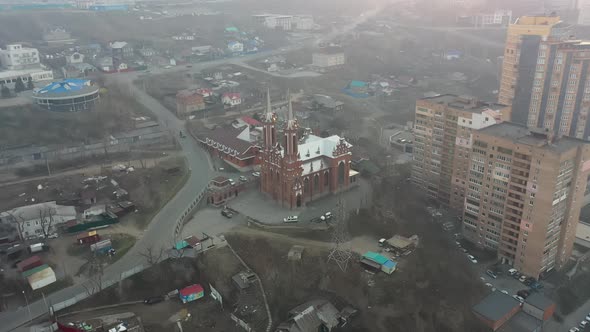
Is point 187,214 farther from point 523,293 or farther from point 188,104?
point 188,104

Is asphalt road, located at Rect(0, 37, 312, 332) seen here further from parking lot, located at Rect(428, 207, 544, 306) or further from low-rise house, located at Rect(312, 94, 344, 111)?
low-rise house, located at Rect(312, 94, 344, 111)

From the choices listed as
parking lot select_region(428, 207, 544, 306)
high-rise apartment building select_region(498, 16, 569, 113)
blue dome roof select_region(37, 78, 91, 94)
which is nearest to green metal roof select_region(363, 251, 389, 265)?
parking lot select_region(428, 207, 544, 306)

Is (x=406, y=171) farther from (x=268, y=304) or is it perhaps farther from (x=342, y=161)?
(x=268, y=304)

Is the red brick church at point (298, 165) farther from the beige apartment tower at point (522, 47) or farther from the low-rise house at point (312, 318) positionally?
the beige apartment tower at point (522, 47)

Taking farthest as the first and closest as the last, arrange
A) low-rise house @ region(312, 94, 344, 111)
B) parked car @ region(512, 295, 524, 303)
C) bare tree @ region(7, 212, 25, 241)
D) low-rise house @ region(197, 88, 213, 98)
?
1. low-rise house @ region(312, 94, 344, 111)
2. low-rise house @ region(197, 88, 213, 98)
3. bare tree @ region(7, 212, 25, 241)
4. parked car @ region(512, 295, 524, 303)

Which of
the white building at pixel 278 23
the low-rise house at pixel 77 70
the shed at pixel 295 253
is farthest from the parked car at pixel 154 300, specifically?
the white building at pixel 278 23
